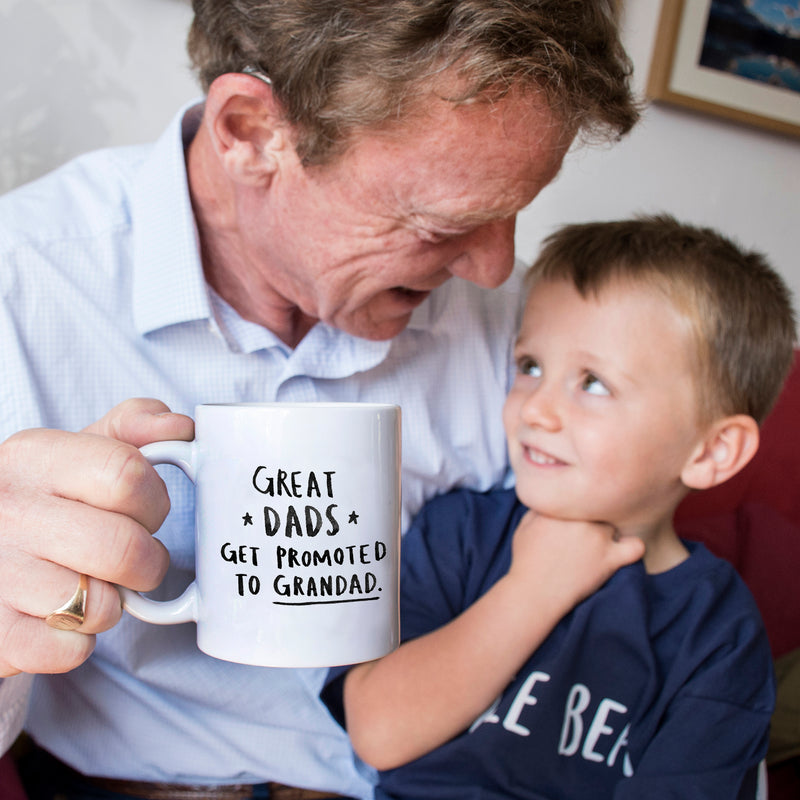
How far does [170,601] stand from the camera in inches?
→ 23.3

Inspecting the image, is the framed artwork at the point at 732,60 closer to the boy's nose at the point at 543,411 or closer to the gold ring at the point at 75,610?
the boy's nose at the point at 543,411

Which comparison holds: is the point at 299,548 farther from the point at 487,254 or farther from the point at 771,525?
the point at 771,525

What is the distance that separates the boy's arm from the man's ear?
22.5 inches

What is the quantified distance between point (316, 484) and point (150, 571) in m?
0.15

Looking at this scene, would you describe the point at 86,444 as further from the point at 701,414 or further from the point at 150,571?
the point at 701,414

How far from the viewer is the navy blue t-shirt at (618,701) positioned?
928mm

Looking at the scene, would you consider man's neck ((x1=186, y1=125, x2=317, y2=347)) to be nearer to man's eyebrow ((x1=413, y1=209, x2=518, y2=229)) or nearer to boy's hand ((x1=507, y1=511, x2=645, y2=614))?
man's eyebrow ((x1=413, y1=209, x2=518, y2=229))

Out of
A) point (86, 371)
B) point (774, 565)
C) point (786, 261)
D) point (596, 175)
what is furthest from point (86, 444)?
point (786, 261)

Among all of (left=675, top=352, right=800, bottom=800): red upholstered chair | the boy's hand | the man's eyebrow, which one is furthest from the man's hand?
(left=675, top=352, right=800, bottom=800): red upholstered chair

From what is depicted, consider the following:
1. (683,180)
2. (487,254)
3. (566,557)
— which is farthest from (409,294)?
(683,180)

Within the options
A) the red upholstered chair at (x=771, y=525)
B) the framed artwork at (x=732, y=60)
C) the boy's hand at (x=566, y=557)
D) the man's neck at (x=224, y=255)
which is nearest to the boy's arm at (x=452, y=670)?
the boy's hand at (x=566, y=557)

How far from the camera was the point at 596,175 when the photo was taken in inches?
65.8

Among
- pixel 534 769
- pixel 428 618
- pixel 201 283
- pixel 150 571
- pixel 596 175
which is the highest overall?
pixel 596 175

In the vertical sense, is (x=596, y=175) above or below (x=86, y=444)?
above
